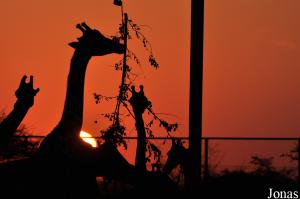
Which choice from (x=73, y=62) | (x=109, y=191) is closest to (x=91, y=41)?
(x=73, y=62)

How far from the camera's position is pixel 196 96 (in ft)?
21.7

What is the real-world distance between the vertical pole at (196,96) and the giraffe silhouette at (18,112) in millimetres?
2100

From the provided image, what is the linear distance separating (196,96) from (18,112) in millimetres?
2222

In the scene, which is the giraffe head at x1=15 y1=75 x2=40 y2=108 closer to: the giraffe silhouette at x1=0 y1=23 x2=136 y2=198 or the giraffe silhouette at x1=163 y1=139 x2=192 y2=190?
the giraffe silhouette at x1=0 y1=23 x2=136 y2=198

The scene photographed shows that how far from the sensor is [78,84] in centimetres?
841

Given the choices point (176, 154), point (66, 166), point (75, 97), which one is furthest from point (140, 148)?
point (75, 97)

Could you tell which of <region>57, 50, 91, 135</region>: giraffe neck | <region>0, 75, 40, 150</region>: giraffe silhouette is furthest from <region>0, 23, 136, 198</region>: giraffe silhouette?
<region>0, 75, 40, 150</region>: giraffe silhouette

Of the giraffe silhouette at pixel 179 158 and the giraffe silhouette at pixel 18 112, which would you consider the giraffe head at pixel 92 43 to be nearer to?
the giraffe silhouette at pixel 18 112

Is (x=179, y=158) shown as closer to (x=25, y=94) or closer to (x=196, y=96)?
(x=196, y=96)

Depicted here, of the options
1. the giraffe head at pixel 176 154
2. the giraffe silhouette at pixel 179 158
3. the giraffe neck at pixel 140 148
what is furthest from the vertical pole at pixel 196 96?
the giraffe neck at pixel 140 148

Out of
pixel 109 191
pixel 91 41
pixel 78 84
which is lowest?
pixel 109 191

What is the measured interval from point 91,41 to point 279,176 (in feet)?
18.5

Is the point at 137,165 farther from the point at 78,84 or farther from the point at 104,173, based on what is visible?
the point at 78,84

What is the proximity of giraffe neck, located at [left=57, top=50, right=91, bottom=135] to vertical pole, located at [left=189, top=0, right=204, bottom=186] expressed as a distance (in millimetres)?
1991
